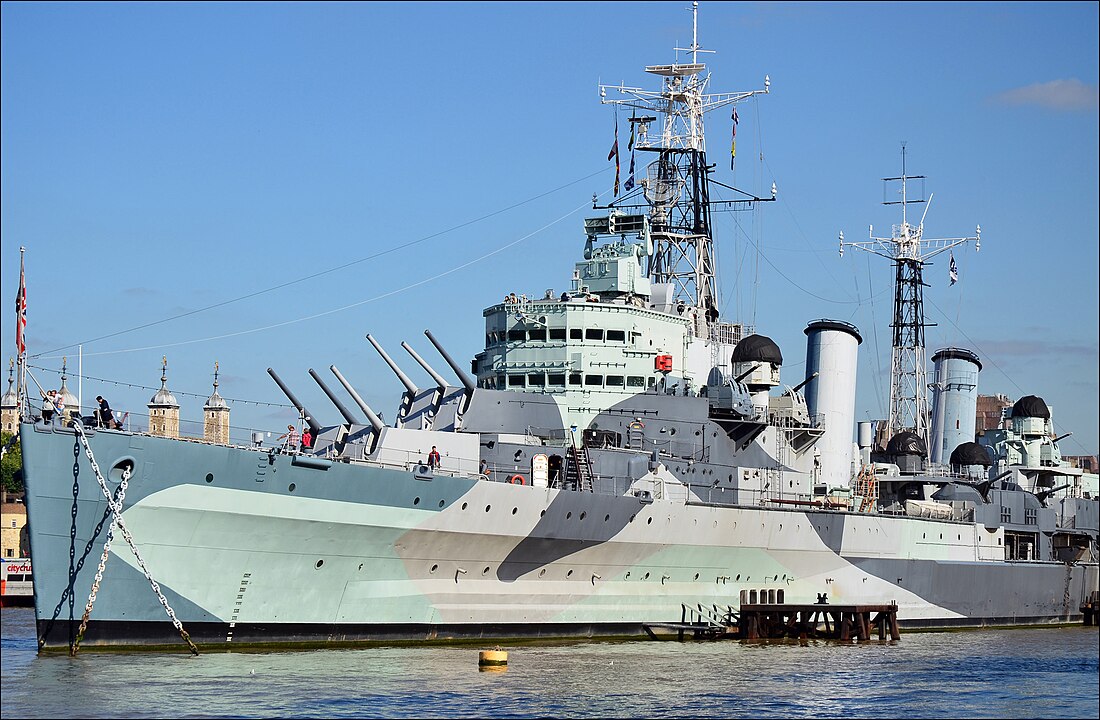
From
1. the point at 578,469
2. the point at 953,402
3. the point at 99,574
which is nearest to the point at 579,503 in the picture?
the point at 578,469

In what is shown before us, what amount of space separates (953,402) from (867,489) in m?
13.9

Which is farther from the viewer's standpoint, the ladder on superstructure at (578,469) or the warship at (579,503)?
the ladder on superstructure at (578,469)

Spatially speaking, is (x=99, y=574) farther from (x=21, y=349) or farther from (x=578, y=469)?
(x=578, y=469)

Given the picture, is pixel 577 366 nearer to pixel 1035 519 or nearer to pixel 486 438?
pixel 486 438

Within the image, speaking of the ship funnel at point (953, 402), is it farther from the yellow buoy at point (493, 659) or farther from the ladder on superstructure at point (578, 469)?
the yellow buoy at point (493, 659)

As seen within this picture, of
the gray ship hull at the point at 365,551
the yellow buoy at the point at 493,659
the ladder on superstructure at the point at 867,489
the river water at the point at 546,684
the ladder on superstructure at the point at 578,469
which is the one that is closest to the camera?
the river water at the point at 546,684

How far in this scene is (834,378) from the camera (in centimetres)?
3672

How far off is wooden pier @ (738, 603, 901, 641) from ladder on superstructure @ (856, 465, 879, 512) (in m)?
3.69

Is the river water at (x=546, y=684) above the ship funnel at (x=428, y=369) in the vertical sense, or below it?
below

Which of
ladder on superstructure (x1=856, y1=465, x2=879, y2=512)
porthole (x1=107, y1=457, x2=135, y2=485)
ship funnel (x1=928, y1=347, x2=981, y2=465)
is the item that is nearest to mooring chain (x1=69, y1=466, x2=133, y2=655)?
porthole (x1=107, y1=457, x2=135, y2=485)

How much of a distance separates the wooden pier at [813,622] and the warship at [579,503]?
0.44 m

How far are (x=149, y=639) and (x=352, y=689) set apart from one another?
4.15 metres

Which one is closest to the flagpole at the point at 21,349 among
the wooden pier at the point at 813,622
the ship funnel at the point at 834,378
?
the wooden pier at the point at 813,622

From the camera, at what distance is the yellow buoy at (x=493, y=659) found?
22562 mm
